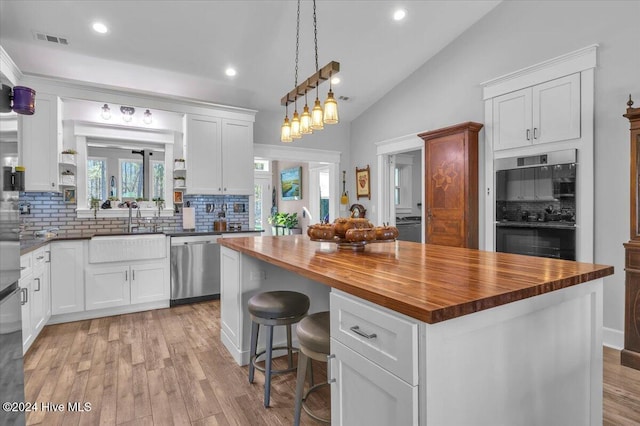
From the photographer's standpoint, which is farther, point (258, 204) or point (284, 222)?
point (258, 204)

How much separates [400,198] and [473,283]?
565 cm

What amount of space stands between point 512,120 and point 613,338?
2236 millimetres

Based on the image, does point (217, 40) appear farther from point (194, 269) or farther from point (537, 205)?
point (537, 205)

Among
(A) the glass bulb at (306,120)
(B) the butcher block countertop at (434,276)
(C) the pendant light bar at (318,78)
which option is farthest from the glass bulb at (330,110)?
(B) the butcher block countertop at (434,276)

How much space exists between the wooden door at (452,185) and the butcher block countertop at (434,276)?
6.84 ft

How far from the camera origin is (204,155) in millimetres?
4605

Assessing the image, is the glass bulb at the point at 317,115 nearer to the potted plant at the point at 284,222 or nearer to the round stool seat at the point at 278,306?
the round stool seat at the point at 278,306

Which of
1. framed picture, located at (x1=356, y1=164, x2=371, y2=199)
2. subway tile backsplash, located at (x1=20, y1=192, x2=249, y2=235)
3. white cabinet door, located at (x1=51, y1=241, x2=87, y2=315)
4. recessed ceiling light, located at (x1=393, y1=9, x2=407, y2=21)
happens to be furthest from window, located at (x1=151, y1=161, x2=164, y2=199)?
recessed ceiling light, located at (x1=393, y1=9, x2=407, y2=21)

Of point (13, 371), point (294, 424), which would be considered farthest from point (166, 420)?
point (13, 371)

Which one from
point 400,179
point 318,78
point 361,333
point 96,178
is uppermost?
point 318,78

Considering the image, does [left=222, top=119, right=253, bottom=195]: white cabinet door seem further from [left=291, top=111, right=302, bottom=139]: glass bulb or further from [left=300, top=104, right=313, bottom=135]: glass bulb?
[left=300, top=104, right=313, bottom=135]: glass bulb

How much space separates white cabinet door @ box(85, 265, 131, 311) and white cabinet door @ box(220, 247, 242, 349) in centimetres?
156

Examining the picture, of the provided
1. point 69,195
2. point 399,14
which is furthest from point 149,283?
point 399,14

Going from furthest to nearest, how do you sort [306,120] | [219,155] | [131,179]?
1. [219,155]
2. [131,179]
3. [306,120]
